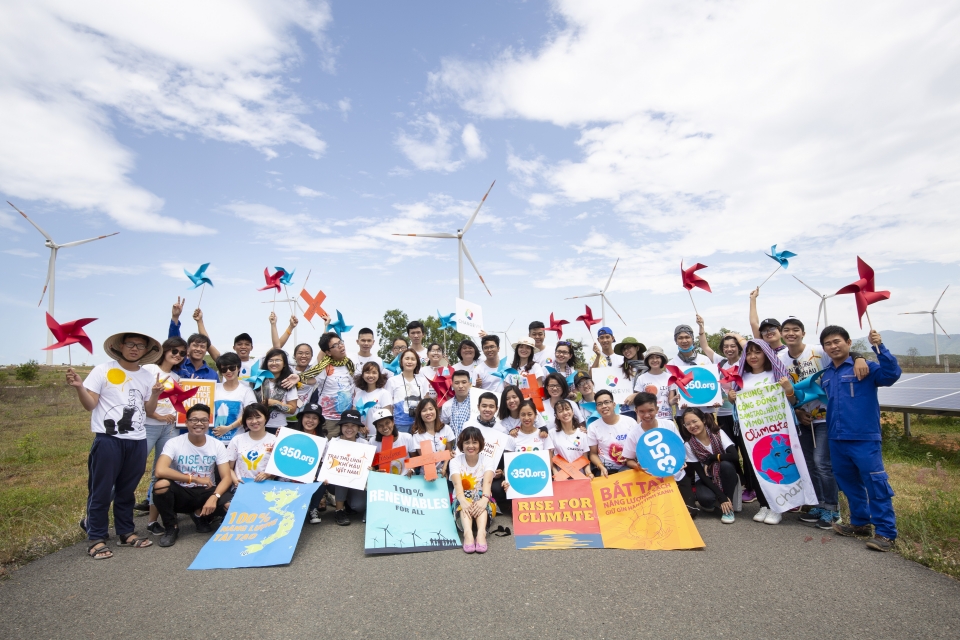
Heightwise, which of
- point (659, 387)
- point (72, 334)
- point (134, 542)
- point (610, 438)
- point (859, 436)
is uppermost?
point (72, 334)

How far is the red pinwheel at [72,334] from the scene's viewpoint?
17.9ft

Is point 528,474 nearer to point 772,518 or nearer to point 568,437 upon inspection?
point 568,437

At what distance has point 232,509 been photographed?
6.09 metres

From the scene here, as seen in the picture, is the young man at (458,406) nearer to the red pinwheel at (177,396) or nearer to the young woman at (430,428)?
the young woman at (430,428)

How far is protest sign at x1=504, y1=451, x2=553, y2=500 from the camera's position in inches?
263

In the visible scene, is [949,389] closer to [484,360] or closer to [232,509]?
[484,360]

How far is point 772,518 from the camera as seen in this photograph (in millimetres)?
6539

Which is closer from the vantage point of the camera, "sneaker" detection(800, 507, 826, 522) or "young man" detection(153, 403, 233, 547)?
"young man" detection(153, 403, 233, 547)

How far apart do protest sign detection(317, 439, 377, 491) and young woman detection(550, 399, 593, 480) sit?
2.43 meters

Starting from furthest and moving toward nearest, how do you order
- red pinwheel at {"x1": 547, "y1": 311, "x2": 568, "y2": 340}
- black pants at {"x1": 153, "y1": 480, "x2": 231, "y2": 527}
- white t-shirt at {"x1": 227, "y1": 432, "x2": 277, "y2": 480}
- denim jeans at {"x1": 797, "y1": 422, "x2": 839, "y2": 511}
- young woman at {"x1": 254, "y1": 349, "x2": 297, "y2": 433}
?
red pinwheel at {"x1": 547, "y1": 311, "x2": 568, "y2": 340}, young woman at {"x1": 254, "y1": 349, "x2": 297, "y2": 433}, white t-shirt at {"x1": 227, "y1": 432, "x2": 277, "y2": 480}, denim jeans at {"x1": 797, "y1": 422, "x2": 839, "y2": 511}, black pants at {"x1": 153, "y1": 480, "x2": 231, "y2": 527}

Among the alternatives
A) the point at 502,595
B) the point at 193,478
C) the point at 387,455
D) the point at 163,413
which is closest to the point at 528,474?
the point at 387,455

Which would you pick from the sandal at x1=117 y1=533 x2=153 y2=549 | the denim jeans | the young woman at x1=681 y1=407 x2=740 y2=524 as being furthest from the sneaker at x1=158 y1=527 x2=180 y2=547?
the denim jeans

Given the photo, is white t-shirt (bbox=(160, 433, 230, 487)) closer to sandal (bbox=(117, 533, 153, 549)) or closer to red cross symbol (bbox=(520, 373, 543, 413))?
sandal (bbox=(117, 533, 153, 549))

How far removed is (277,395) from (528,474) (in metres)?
3.57
